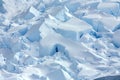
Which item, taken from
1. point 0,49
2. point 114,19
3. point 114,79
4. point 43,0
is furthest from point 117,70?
point 43,0

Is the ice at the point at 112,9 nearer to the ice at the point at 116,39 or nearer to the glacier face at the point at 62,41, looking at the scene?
the glacier face at the point at 62,41

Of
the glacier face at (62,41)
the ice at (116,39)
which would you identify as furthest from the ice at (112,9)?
the ice at (116,39)

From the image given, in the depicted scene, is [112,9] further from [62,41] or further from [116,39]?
[62,41]

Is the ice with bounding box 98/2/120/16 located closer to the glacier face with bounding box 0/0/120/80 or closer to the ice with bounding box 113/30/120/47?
the glacier face with bounding box 0/0/120/80

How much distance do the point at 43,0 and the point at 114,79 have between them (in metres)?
2.61

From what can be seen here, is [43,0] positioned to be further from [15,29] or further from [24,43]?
[24,43]

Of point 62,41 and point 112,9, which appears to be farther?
point 112,9

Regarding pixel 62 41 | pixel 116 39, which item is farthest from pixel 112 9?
pixel 62 41

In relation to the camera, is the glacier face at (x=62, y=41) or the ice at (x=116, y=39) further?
the ice at (x=116, y=39)

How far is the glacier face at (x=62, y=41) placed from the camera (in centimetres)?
515

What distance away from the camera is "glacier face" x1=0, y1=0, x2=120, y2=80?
515cm

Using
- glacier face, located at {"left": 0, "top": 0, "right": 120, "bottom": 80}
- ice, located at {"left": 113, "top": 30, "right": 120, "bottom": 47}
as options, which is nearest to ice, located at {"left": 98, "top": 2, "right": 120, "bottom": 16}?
glacier face, located at {"left": 0, "top": 0, "right": 120, "bottom": 80}

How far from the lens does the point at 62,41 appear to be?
5621 millimetres

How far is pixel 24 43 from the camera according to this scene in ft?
19.1
